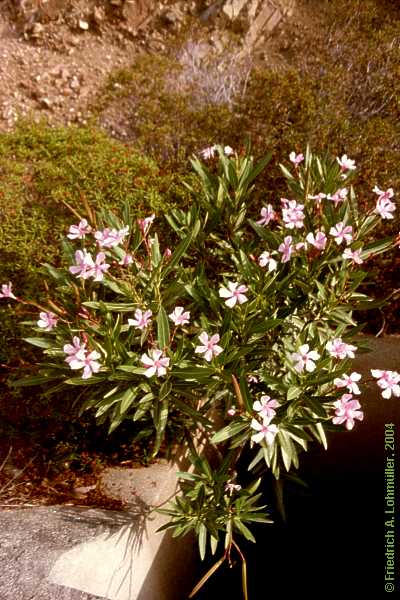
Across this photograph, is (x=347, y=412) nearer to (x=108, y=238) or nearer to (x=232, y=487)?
(x=232, y=487)

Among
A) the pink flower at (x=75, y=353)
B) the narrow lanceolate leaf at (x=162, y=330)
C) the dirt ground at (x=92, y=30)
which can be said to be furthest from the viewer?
the dirt ground at (x=92, y=30)

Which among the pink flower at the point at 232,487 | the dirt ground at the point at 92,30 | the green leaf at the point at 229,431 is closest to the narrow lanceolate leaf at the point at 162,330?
the green leaf at the point at 229,431

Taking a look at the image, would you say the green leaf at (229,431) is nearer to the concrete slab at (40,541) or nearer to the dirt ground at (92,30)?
the concrete slab at (40,541)

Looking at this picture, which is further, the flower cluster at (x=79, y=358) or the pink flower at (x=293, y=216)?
the pink flower at (x=293, y=216)

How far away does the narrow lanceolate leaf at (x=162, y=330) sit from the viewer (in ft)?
6.22

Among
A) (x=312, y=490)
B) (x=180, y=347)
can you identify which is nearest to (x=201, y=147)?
→ (x=180, y=347)

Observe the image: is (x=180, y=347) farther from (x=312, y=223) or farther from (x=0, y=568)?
(x=0, y=568)

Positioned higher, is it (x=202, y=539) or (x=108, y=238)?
(x=108, y=238)

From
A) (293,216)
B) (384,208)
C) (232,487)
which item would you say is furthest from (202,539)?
(384,208)

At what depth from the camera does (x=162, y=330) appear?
1.90 meters

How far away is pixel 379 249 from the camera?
2.19 metres

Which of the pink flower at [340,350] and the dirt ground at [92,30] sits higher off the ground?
the dirt ground at [92,30]

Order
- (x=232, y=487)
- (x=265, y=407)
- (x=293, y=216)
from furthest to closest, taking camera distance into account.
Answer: (x=232, y=487)
(x=293, y=216)
(x=265, y=407)

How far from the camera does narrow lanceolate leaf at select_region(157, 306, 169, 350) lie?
1.90 m
